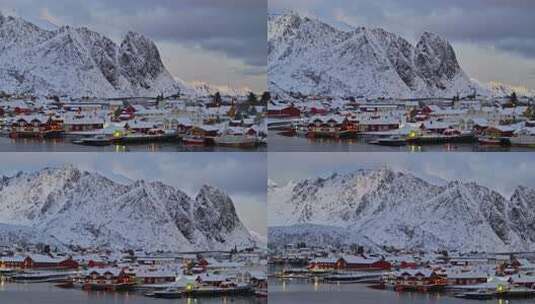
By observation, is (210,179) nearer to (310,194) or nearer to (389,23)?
(310,194)

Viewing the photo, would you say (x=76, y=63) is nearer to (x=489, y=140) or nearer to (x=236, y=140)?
(x=236, y=140)

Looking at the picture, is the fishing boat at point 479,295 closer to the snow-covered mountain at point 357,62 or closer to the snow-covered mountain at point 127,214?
the snow-covered mountain at point 357,62

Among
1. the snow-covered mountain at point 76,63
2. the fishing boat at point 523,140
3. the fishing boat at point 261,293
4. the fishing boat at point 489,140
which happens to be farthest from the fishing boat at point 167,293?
the fishing boat at point 523,140

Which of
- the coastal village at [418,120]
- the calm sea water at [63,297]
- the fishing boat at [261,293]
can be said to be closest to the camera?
the calm sea water at [63,297]

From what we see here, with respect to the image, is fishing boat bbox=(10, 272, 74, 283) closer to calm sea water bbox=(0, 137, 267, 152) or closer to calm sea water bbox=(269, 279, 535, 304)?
calm sea water bbox=(0, 137, 267, 152)

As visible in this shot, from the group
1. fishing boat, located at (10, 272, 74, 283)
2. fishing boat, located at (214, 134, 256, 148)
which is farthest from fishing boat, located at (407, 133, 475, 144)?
fishing boat, located at (10, 272, 74, 283)

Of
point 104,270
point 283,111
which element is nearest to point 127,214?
point 104,270
